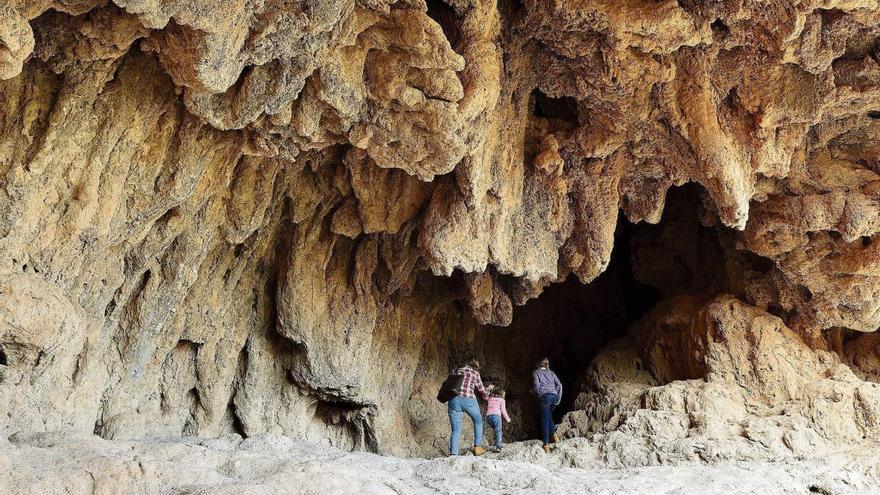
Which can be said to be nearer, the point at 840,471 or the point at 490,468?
the point at 490,468

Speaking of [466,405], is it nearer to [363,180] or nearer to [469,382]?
[469,382]

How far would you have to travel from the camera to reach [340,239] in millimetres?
8789

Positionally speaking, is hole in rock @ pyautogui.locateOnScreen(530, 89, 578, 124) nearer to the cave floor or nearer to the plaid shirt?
the plaid shirt

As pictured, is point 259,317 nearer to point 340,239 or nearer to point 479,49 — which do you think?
point 340,239

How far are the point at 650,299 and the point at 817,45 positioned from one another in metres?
6.90

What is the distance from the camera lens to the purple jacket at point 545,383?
9195 mm

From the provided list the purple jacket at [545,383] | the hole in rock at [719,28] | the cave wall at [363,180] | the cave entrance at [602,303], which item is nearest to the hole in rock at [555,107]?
Result: the cave wall at [363,180]

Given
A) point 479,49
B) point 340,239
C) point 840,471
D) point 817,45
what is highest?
point 817,45

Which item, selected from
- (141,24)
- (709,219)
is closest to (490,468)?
(141,24)

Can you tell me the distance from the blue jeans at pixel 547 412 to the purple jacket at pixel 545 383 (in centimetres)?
6

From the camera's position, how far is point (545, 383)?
30.4 feet

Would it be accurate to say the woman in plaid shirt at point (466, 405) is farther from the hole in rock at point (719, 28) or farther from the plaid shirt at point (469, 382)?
the hole in rock at point (719, 28)

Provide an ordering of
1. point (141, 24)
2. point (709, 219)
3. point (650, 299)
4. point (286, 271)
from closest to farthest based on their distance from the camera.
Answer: point (141, 24)
point (286, 271)
point (709, 219)
point (650, 299)

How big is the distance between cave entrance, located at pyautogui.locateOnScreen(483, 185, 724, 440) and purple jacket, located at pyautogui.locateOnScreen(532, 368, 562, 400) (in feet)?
5.99
